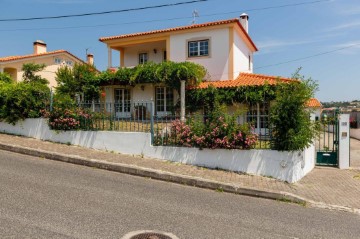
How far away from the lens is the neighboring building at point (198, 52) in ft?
56.8

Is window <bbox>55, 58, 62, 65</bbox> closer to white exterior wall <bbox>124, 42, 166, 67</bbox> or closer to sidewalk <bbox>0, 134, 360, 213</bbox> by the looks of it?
white exterior wall <bbox>124, 42, 166, 67</bbox>

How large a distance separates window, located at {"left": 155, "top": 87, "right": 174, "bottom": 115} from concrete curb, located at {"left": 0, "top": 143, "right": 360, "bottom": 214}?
913 centimetres

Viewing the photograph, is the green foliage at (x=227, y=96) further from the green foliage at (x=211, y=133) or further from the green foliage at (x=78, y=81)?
the green foliage at (x=78, y=81)

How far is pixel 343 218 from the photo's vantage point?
618 centimetres

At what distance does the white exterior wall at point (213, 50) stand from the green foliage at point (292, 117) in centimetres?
905

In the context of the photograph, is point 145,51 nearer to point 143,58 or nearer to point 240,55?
point 143,58

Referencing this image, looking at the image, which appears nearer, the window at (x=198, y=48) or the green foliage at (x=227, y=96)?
the green foliage at (x=227, y=96)

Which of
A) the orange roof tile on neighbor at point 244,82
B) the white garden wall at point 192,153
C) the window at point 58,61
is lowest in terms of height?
the white garden wall at point 192,153

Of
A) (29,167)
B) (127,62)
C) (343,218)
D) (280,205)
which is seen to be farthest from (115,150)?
(127,62)

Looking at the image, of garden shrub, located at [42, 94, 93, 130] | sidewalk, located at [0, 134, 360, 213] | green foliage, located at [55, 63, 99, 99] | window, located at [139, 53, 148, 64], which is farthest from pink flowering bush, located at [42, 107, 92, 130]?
window, located at [139, 53, 148, 64]

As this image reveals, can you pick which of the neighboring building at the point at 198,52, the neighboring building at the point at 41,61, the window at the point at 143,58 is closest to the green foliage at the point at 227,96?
the neighboring building at the point at 198,52

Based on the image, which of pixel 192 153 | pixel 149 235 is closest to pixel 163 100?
pixel 192 153

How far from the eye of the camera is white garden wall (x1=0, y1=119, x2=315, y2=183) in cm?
879

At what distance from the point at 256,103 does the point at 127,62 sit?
33.9 feet
